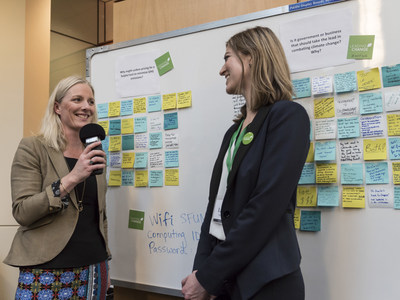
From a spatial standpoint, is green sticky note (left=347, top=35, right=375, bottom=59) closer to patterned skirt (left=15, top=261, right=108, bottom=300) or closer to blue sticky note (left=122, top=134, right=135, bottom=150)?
blue sticky note (left=122, top=134, right=135, bottom=150)

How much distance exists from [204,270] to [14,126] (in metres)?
2.76

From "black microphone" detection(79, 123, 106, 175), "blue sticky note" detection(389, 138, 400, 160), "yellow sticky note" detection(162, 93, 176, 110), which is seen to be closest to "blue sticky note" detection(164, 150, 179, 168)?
"yellow sticky note" detection(162, 93, 176, 110)

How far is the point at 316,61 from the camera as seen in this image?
161cm

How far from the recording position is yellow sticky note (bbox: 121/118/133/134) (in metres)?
2.09

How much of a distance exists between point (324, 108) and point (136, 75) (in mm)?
1027

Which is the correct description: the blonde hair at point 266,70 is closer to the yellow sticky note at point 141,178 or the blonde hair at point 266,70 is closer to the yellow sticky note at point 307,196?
the yellow sticky note at point 307,196

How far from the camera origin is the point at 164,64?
201 cm

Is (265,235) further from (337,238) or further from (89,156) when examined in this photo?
(89,156)

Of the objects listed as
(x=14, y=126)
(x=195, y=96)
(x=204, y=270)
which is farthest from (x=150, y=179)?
(x=14, y=126)

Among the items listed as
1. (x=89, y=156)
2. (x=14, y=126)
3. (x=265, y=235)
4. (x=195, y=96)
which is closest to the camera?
(x=265, y=235)

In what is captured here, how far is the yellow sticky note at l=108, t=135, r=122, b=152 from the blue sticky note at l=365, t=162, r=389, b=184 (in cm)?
126

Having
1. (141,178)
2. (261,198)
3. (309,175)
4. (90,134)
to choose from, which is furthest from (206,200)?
(261,198)

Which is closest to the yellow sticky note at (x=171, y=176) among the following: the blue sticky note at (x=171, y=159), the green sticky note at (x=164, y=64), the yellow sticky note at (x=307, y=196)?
the blue sticky note at (x=171, y=159)

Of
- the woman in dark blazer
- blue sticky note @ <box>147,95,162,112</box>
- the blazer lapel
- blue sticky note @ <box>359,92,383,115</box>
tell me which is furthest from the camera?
blue sticky note @ <box>147,95,162,112</box>
